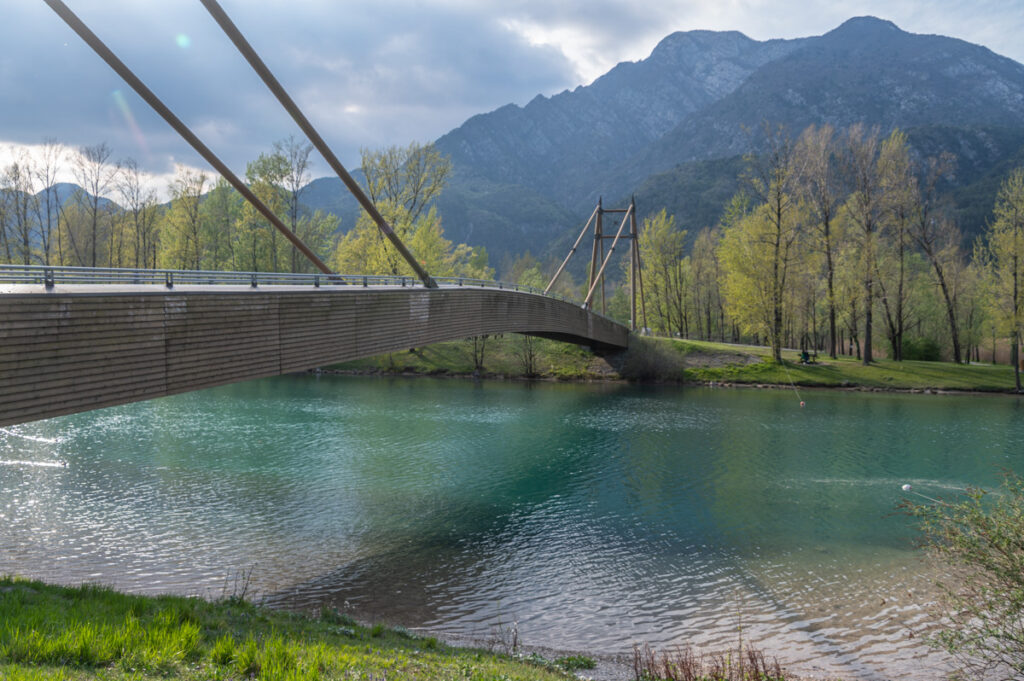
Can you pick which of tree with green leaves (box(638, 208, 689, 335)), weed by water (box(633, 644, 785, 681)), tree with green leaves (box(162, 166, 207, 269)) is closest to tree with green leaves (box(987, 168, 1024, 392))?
tree with green leaves (box(638, 208, 689, 335))

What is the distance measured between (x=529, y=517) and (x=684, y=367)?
31.3 meters

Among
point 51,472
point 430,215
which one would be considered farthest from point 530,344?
point 51,472

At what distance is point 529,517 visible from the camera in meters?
15.4

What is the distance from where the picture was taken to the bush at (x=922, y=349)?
154 feet

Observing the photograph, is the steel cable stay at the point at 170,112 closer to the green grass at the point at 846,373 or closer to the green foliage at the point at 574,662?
the green foliage at the point at 574,662

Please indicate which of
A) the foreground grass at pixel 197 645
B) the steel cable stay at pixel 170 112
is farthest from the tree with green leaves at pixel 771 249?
the foreground grass at pixel 197 645

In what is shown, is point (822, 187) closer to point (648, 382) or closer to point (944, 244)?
point (944, 244)

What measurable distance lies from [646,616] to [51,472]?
17655mm

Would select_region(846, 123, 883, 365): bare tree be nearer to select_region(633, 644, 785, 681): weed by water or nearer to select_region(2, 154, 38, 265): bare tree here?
select_region(633, 644, 785, 681): weed by water

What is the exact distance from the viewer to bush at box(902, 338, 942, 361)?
47062mm

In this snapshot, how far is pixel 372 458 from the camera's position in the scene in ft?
68.0

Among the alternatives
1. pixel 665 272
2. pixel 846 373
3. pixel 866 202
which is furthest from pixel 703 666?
pixel 665 272

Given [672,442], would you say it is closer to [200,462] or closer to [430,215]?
[200,462]

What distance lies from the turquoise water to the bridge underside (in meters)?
→ 3.47
